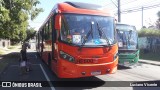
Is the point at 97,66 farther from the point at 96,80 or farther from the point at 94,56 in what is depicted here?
the point at 96,80

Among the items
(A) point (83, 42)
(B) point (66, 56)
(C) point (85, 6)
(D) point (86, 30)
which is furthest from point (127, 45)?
(B) point (66, 56)

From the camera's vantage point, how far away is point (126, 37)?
1831cm

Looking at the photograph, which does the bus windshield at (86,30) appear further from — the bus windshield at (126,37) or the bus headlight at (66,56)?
the bus windshield at (126,37)

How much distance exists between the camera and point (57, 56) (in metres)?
11.9

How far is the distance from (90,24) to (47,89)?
10.2ft

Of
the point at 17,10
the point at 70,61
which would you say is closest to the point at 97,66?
the point at 70,61

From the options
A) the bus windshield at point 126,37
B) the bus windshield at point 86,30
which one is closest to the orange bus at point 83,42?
the bus windshield at point 86,30

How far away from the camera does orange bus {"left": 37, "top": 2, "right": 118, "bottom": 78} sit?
445 inches

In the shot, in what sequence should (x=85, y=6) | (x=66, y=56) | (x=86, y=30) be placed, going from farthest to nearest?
(x=85, y=6) < (x=86, y=30) < (x=66, y=56)

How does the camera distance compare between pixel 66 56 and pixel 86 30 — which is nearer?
pixel 66 56

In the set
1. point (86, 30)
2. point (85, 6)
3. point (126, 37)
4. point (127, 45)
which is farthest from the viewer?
point (126, 37)

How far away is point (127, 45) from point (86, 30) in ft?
23.0

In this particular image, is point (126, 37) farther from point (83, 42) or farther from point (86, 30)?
point (83, 42)

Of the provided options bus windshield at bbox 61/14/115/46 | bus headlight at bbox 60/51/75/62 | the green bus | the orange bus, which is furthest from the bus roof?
the green bus
